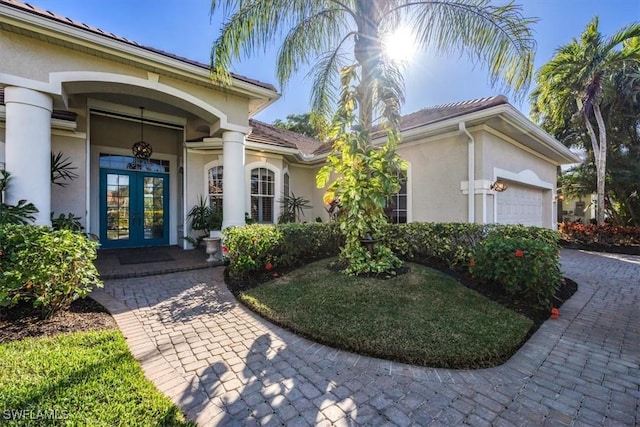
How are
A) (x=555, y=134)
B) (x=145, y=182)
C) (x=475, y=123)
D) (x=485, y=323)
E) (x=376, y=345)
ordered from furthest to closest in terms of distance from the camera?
(x=555, y=134), (x=145, y=182), (x=475, y=123), (x=485, y=323), (x=376, y=345)

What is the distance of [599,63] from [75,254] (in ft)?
55.5

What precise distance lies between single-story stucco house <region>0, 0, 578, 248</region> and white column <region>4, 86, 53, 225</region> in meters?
0.02

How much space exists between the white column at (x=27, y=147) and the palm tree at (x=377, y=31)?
3521mm

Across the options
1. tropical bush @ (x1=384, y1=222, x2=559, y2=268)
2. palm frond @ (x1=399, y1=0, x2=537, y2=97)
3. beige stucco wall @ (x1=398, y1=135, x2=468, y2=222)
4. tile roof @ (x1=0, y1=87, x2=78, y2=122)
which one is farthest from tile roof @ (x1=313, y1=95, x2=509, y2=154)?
tile roof @ (x1=0, y1=87, x2=78, y2=122)

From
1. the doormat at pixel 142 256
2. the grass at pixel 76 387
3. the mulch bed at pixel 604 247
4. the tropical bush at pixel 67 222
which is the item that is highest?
the tropical bush at pixel 67 222

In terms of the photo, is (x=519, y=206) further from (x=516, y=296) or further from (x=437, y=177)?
(x=516, y=296)

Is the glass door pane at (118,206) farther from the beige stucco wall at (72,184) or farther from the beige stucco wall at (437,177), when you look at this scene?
the beige stucco wall at (437,177)

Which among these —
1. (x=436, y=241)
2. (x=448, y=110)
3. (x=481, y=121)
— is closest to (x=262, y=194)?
(x=436, y=241)

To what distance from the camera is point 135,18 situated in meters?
7.45

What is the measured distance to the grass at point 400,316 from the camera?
335 cm

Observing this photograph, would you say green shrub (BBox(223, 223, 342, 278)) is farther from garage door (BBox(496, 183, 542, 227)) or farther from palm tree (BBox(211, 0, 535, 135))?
garage door (BBox(496, 183, 542, 227))

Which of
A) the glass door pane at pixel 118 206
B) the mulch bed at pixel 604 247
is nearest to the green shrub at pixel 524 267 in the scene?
the mulch bed at pixel 604 247

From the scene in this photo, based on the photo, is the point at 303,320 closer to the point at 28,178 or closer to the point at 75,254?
the point at 75,254

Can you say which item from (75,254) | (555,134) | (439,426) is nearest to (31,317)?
(75,254)
